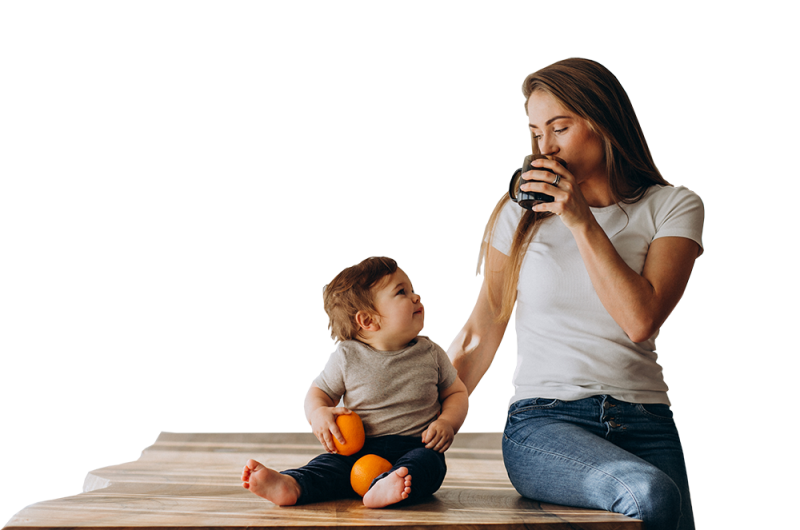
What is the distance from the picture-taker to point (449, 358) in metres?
2.19

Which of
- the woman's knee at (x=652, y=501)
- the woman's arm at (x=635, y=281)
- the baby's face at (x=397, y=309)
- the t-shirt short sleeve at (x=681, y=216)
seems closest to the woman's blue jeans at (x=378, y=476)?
the baby's face at (x=397, y=309)

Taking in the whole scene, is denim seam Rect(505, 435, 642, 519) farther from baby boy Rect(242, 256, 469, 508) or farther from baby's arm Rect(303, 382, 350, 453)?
baby's arm Rect(303, 382, 350, 453)

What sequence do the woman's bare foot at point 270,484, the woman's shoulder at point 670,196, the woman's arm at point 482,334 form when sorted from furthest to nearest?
the woman's arm at point 482,334, the woman's shoulder at point 670,196, the woman's bare foot at point 270,484

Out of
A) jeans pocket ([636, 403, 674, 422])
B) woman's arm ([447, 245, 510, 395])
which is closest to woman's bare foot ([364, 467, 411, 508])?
woman's arm ([447, 245, 510, 395])

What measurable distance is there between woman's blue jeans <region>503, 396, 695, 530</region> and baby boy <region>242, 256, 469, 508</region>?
0.20m

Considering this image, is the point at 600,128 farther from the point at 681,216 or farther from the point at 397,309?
the point at 397,309

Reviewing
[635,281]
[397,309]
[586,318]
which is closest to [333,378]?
[397,309]

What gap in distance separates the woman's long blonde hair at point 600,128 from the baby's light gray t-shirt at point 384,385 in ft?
1.13

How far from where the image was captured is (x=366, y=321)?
2.00 meters

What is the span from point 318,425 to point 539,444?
21.3 inches

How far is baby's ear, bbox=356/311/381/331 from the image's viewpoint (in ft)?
6.52

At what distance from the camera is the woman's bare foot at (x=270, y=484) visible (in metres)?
1.68

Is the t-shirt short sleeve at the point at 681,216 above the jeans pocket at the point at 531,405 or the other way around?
above

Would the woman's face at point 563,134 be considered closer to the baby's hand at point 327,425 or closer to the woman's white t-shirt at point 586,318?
the woman's white t-shirt at point 586,318
